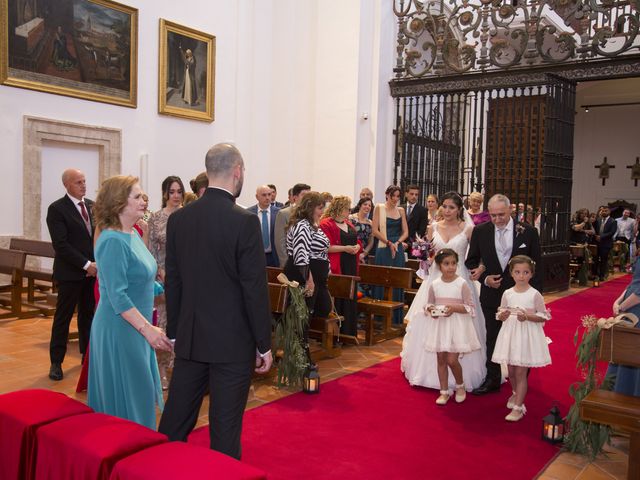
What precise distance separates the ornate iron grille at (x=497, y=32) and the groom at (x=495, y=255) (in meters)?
7.18

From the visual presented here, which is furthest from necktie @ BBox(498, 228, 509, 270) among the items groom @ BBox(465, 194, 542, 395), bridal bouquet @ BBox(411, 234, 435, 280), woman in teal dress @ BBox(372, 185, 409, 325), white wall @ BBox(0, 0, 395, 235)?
white wall @ BBox(0, 0, 395, 235)

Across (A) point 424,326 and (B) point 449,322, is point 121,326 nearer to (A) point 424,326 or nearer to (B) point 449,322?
(B) point 449,322

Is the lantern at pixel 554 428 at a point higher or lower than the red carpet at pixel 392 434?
higher

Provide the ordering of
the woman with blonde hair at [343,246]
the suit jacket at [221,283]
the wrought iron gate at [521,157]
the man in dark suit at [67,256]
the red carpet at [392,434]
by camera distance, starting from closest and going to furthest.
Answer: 1. the suit jacket at [221,283]
2. the red carpet at [392,434]
3. the man in dark suit at [67,256]
4. the woman with blonde hair at [343,246]
5. the wrought iron gate at [521,157]

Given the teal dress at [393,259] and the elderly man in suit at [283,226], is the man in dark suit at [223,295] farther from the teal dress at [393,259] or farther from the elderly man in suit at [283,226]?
the teal dress at [393,259]

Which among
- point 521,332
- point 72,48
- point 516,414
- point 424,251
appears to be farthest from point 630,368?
point 72,48

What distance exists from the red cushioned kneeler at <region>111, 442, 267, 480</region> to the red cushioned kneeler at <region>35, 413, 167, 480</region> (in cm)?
10

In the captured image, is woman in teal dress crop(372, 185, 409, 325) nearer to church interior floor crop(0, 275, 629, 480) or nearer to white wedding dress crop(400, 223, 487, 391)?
church interior floor crop(0, 275, 629, 480)

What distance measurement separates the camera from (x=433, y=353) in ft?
19.2

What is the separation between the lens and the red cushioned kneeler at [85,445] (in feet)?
8.12

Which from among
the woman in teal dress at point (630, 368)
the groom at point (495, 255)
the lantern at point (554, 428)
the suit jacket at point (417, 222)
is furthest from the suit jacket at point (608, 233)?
the lantern at point (554, 428)

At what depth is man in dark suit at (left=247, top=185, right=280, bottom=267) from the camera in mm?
8359

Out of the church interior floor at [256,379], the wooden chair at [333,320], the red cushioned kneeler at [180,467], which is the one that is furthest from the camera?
the wooden chair at [333,320]

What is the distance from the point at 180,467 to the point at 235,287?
0.97 meters
